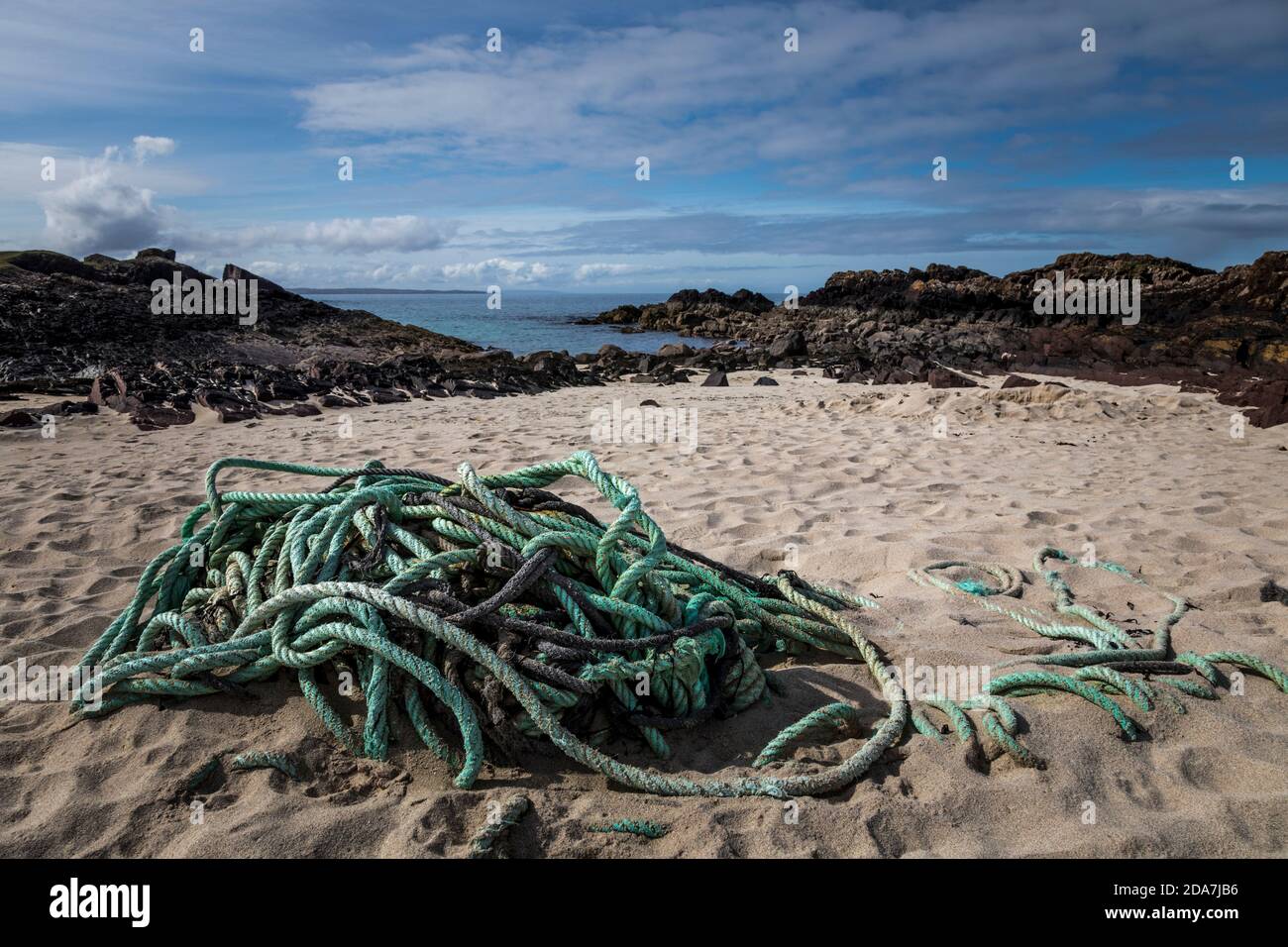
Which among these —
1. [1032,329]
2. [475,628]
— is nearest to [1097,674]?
[475,628]

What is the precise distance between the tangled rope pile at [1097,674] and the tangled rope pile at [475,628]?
0.86ft

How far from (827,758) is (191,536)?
2.34 meters

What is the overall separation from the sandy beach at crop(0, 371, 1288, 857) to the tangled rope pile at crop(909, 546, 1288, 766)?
0.05 meters

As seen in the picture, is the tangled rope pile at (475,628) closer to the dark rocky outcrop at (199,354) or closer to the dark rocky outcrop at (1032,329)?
the dark rocky outcrop at (199,354)

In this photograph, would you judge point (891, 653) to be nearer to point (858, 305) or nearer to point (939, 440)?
point (939, 440)

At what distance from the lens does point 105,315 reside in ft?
48.5

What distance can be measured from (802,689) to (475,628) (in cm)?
111

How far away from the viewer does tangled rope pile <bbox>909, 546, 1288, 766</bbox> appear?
230 centimetres

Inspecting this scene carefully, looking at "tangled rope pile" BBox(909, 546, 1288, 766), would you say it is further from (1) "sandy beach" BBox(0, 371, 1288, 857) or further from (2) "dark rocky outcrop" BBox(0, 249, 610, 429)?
(2) "dark rocky outcrop" BBox(0, 249, 610, 429)

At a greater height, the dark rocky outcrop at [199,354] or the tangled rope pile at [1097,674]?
the dark rocky outcrop at [199,354]

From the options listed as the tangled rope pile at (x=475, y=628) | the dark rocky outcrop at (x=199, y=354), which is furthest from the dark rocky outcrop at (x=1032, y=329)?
the tangled rope pile at (x=475, y=628)

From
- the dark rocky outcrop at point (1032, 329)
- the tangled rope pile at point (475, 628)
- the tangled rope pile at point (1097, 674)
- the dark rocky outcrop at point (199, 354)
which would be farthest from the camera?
the dark rocky outcrop at point (1032, 329)

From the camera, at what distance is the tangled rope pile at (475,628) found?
2102 millimetres

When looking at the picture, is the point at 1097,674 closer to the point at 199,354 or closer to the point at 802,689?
the point at 802,689
